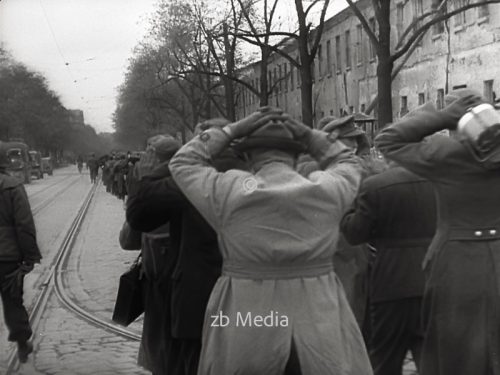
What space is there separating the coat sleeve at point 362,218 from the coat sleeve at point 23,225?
2.75m

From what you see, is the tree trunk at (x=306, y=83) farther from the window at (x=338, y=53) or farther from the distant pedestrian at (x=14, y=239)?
the window at (x=338, y=53)

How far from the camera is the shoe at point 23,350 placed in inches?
287

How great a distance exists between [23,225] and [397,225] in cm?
305

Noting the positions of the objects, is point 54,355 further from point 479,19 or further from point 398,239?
point 479,19

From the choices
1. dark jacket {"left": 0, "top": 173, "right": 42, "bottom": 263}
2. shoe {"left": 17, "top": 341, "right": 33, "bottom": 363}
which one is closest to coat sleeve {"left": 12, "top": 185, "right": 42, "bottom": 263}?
dark jacket {"left": 0, "top": 173, "right": 42, "bottom": 263}

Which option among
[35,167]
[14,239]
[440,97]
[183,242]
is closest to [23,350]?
[14,239]

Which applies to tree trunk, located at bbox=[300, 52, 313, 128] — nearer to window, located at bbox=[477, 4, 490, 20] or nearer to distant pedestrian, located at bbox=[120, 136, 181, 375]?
window, located at bbox=[477, 4, 490, 20]

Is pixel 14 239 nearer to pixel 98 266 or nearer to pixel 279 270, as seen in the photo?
pixel 279 270

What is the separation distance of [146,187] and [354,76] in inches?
1474

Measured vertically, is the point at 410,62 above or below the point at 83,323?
above

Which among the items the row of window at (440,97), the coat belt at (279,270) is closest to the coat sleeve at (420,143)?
the coat belt at (279,270)

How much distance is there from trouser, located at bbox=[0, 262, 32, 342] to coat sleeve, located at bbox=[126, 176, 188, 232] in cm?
241

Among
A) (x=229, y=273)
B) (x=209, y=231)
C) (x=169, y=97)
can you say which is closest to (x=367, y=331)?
(x=209, y=231)

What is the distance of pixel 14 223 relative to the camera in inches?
275
